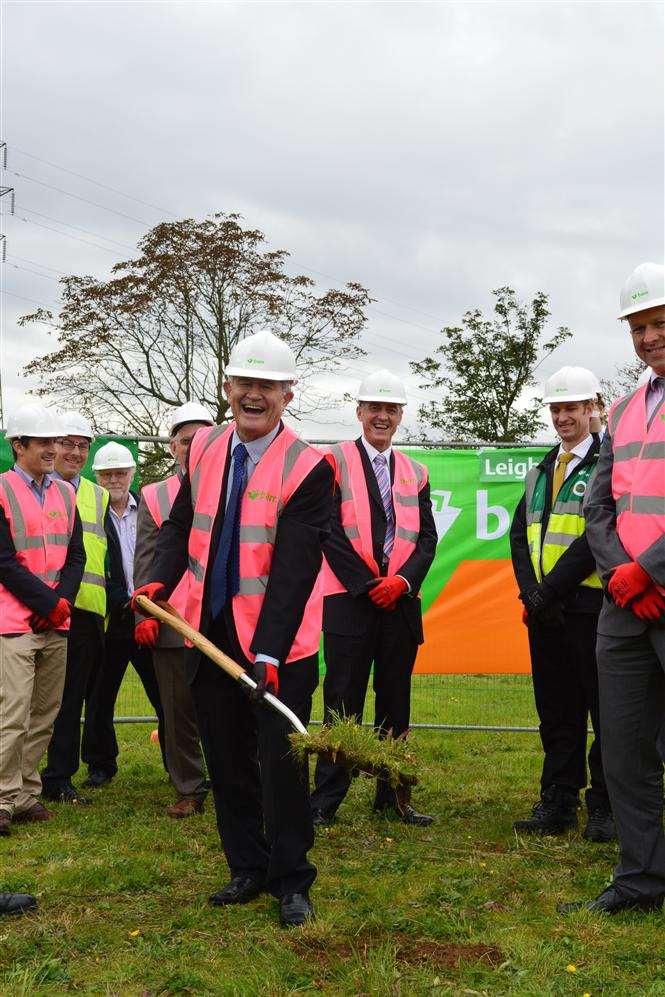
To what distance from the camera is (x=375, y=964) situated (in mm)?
3820

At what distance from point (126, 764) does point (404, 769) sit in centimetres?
439

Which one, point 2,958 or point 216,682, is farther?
Result: point 216,682

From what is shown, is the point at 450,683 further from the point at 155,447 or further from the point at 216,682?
the point at 216,682

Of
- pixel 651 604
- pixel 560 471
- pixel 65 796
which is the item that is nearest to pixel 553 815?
pixel 560 471

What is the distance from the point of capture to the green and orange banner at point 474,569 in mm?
8719

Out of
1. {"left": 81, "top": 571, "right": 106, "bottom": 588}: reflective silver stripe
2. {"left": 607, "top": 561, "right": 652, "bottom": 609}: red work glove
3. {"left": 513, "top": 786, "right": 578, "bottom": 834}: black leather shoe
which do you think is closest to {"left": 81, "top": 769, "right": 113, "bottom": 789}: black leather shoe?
{"left": 81, "top": 571, "right": 106, "bottom": 588}: reflective silver stripe

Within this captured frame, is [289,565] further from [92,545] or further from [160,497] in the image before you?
[92,545]

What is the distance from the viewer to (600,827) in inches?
229

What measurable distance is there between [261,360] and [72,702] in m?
3.51

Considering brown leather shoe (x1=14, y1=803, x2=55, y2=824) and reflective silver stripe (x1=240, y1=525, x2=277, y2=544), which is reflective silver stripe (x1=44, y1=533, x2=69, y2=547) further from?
reflective silver stripe (x1=240, y1=525, x2=277, y2=544)

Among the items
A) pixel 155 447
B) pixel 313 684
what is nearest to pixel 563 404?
pixel 313 684

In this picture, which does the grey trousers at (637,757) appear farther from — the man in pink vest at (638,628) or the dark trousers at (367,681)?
the dark trousers at (367,681)

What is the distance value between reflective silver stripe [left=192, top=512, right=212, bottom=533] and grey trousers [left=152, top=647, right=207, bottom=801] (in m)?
2.21

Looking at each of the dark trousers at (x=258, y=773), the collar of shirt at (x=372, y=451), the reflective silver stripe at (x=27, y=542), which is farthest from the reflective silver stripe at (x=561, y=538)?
the reflective silver stripe at (x=27, y=542)
